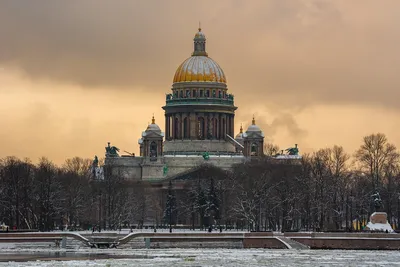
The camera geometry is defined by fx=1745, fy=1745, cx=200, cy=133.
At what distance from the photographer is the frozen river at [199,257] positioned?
132250 mm

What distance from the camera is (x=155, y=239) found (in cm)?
16362

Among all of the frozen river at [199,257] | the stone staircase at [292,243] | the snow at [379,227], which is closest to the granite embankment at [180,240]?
the stone staircase at [292,243]

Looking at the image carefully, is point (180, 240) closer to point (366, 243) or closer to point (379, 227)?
point (366, 243)

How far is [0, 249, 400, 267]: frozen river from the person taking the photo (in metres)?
132

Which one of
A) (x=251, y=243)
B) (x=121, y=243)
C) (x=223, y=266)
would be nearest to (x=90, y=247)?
(x=121, y=243)

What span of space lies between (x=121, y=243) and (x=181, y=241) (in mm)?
5621

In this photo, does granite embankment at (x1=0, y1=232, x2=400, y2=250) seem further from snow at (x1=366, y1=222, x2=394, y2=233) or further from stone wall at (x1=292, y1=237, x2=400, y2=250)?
snow at (x1=366, y1=222, x2=394, y2=233)

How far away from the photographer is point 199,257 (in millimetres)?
141000

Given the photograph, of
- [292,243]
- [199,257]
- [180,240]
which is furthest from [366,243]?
[199,257]

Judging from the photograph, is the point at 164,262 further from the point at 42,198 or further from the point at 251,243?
the point at 42,198

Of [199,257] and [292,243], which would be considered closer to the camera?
[199,257]

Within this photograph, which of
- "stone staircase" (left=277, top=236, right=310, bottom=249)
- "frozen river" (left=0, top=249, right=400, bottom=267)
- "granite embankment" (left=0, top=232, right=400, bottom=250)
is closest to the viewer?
"frozen river" (left=0, top=249, right=400, bottom=267)

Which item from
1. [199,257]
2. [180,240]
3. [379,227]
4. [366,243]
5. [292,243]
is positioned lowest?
[199,257]

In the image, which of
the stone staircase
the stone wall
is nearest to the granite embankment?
the stone staircase
